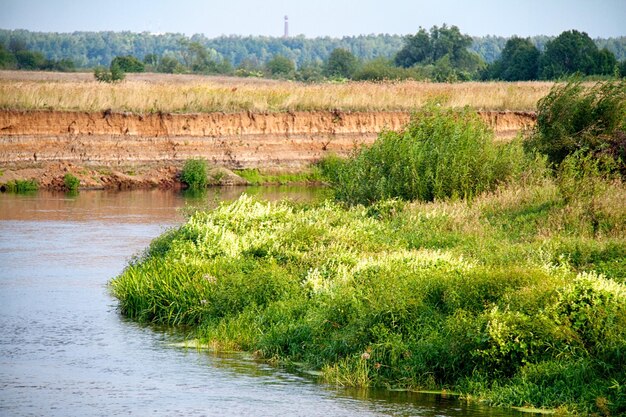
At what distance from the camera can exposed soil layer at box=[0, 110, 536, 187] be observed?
1582 inches

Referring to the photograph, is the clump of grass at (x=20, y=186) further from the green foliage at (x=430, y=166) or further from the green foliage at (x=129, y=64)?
the green foliage at (x=129, y=64)

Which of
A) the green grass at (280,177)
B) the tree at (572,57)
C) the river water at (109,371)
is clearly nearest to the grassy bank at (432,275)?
the river water at (109,371)

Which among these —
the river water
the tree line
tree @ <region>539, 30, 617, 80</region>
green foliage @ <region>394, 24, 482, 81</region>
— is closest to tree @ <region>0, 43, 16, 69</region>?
the tree line

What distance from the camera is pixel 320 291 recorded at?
15.1 m

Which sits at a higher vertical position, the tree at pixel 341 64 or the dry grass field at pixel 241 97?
the tree at pixel 341 64

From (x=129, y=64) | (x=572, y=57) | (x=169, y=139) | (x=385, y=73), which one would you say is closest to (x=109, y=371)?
(x=169, y=139)

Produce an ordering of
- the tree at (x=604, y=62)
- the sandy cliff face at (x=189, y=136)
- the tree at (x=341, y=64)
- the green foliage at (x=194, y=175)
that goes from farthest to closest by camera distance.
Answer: the tree at (x=341, y=64), the tree at (x=604, y=62), the sandy cliff face at (x=189, y=136), the green foliage at (x=194, y=175)

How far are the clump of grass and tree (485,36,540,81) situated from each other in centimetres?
5147

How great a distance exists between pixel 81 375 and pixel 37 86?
107 feet

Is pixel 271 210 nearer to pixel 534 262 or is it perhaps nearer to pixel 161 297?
pixel 161 297

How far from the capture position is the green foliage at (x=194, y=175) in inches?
1578

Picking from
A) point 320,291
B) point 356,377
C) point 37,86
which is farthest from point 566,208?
point 37,86

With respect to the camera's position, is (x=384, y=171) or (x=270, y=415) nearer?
(x=270, y=415)

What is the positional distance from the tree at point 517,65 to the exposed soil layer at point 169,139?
116 feet
